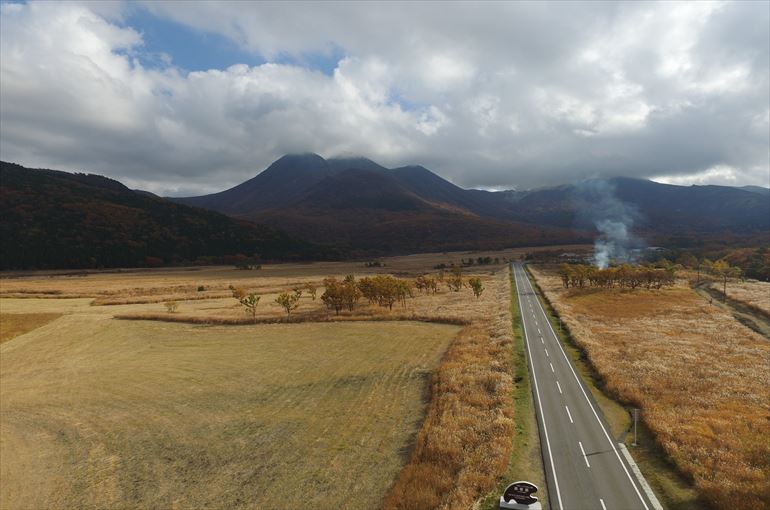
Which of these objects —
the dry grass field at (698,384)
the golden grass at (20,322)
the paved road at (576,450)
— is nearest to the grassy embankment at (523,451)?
the paved road at (576,450)

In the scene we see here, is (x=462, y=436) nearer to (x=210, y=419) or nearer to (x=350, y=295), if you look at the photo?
(x=210, y=419)

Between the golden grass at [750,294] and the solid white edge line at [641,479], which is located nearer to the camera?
the solid white edge line at [641,479]

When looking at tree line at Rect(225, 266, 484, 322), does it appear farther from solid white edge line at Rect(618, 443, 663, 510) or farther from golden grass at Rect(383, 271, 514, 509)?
solid white edge line at Rect(618, 443, 663, 510)

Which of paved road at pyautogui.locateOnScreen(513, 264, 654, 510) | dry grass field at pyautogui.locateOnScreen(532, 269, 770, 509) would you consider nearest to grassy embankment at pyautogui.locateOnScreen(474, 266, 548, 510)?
paved road at pyautogui.locateOnScreen(513, 264, 654, 510)

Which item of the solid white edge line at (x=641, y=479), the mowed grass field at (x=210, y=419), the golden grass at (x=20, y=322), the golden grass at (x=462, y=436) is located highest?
the golden grass at (x=20, y=322)

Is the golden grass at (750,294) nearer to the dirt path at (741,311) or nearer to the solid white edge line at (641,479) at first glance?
the dirt path at (741,311)

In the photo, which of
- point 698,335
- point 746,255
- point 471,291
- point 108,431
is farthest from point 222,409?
point 746,255
